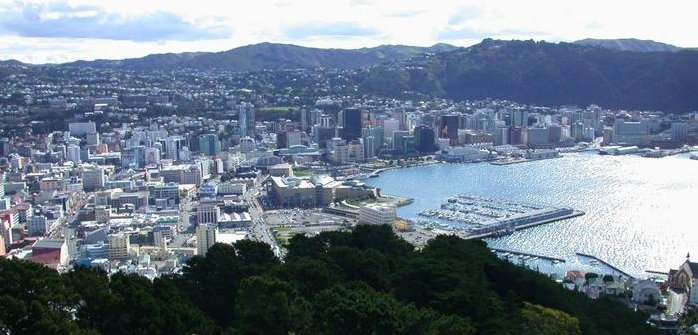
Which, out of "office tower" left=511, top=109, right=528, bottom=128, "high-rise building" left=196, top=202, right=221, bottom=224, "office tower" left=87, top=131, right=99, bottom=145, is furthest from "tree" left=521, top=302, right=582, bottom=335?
"office tower" left=511, top=109, right=528, bottom=128

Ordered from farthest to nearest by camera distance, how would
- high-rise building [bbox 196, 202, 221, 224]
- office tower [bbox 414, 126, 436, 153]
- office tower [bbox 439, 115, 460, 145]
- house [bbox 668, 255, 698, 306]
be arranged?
office tower [bbox 439, 115, 460, 145]
office tower [bbox 414, 126, 436, 153]
high-rise building [bbox 196, 202, 221, 224]
house [bbox 668, 255, 698, 306]

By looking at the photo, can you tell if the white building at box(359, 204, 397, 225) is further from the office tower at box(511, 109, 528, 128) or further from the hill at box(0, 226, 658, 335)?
the office tower at box(511, 109, 528, 128)

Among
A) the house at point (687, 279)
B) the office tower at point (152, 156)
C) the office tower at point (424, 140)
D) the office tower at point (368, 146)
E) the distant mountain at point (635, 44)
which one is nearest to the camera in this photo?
the house at point (687, 279)

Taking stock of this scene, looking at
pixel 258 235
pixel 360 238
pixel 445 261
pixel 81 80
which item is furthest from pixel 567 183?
pixel 81 80

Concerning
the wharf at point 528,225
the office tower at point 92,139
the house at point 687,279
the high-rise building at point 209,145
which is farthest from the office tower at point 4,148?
the house at point 687,279

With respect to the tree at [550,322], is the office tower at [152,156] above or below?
Answer: below

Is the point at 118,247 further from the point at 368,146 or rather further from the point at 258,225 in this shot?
the point at 368,146

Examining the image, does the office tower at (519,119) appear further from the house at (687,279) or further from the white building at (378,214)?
the house at (687,279)
